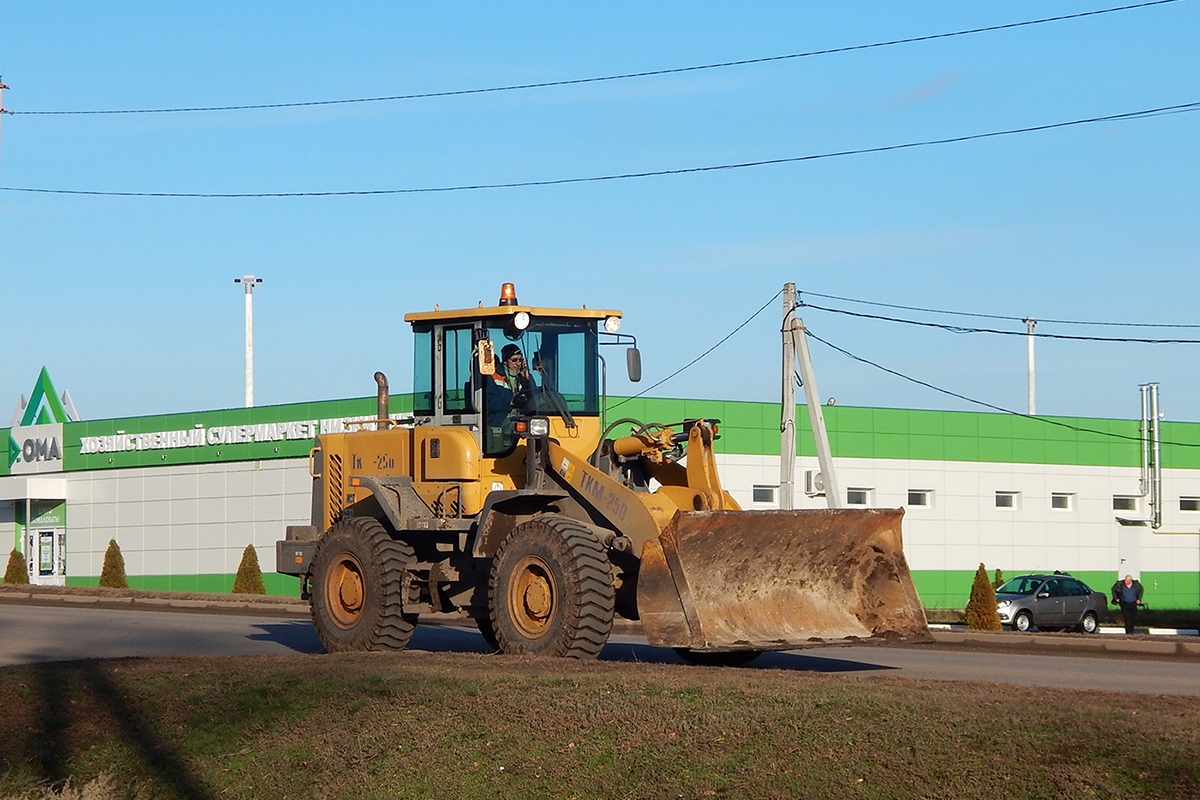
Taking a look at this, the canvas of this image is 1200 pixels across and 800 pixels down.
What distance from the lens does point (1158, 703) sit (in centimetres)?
1007

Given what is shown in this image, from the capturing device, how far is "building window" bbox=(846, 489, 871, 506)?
48094mm

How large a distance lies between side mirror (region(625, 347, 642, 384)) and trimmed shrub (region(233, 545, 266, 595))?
92.0 ft

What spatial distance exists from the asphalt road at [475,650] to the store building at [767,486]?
1833cm

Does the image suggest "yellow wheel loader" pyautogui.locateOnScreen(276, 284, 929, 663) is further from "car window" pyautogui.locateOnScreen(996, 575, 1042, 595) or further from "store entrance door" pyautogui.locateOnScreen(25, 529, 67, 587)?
"store entrance door" pyautogui.locateOnScreen(25, 529, 67, 587)

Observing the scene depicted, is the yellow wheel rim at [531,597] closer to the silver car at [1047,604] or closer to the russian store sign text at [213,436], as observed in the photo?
the silver car at [1047,604]

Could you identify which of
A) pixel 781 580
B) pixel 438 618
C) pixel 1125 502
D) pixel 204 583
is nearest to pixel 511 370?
pixel 781 580

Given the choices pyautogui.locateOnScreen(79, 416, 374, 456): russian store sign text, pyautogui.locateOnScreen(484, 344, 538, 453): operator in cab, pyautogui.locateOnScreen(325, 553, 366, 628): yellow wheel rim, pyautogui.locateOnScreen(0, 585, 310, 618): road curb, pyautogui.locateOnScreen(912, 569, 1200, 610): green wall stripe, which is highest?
pyautogui.locateOnScreen(79, 416, 374, 456): russian store sign text

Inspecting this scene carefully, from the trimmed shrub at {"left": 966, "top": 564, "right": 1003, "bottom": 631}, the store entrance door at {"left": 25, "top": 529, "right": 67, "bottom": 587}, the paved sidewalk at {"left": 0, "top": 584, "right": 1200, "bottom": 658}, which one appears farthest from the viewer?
the store entrance door at {"left": 25, "top": 529, "right": 67, "bottom": 587}

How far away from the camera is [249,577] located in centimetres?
4203

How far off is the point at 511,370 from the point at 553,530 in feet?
8.48

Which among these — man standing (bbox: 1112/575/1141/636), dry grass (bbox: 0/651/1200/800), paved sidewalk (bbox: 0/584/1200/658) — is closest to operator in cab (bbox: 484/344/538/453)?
paved sidewalk (bbox: 0/584/1200/658)

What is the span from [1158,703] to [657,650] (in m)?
8.96

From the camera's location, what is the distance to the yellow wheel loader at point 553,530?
14.2 meters

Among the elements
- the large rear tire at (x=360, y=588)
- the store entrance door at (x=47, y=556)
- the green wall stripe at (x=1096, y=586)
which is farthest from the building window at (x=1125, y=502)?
the large rear tire at (x=360, y=588)
